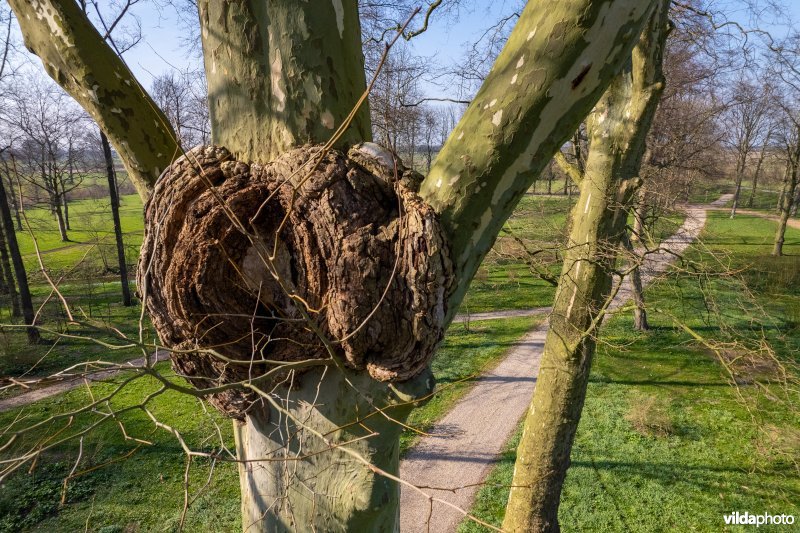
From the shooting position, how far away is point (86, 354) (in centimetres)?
1073

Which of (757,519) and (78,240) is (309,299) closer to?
(757,519)

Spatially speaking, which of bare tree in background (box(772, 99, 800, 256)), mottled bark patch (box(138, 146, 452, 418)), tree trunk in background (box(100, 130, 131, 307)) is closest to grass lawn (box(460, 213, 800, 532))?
mottled bark patch (box(138, 146, 452, 418))

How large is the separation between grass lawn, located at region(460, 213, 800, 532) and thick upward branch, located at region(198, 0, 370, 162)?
3.77 meters

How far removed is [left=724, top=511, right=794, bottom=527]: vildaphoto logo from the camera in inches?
234

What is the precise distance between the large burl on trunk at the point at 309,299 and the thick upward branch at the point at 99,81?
43cm

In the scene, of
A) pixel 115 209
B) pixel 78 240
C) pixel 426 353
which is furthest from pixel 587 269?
pixel 78 240

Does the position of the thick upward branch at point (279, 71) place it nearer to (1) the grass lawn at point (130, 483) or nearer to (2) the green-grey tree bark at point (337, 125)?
(2) the green-grey tree bark at point (337, 125)

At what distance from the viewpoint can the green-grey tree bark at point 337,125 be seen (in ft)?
4.36

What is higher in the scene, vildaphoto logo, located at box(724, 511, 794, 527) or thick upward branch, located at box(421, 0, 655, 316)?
thick upward branch, located at box(421, 0, 655, 316)

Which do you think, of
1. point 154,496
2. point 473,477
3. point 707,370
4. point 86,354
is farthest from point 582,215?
point 86,354

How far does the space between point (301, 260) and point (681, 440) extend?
28.7 ft

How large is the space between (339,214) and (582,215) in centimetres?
359

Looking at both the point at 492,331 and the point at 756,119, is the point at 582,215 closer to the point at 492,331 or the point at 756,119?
the point at 492,331

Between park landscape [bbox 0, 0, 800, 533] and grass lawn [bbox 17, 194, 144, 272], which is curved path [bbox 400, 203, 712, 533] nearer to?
park landscape [bbox 0, 0, 800, 533]
